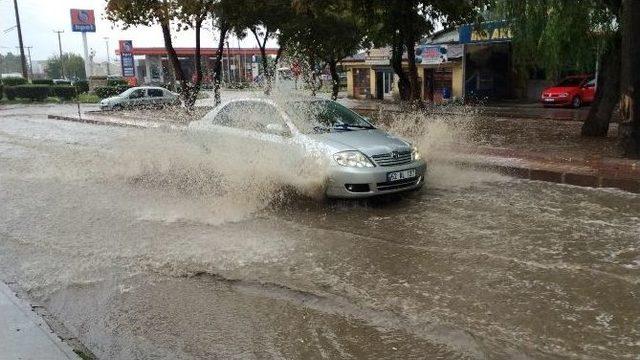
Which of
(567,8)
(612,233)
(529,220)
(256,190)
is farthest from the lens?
(567,8)

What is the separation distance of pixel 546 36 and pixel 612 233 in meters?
9.27

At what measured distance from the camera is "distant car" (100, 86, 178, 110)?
29938 mm

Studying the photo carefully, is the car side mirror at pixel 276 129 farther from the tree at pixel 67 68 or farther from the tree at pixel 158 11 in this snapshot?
the tree at pixel 67 68

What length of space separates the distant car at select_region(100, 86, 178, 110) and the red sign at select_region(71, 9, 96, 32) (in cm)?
2633

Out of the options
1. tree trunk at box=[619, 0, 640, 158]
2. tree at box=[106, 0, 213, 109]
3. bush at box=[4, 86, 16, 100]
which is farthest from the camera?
bush at box=[4, 86, 16, 100]

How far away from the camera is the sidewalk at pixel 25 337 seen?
356 cm

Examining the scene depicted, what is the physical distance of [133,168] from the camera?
10.9 metres

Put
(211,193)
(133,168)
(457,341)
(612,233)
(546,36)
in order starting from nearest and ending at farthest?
(457,341)
(612,233)
(211,193)
(133,168)
(546,36)

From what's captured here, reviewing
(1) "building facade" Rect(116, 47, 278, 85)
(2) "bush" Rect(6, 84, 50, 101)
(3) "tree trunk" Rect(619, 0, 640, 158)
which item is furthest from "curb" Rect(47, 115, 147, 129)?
(1) "building facade" Rect(116, 47, 278, 85)

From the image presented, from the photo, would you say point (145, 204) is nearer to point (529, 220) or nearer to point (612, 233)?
point (529, 220)

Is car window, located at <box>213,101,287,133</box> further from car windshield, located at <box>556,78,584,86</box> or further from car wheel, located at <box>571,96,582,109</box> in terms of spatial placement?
car windshield, located at <box>556,78,584,86</box>

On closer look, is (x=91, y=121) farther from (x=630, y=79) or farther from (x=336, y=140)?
(x=630, y=79)

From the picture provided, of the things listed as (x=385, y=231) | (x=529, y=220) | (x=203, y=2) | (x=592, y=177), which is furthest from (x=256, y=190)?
(x=203, y=2)

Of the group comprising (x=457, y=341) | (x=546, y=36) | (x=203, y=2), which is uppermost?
(x=203, y=2)
